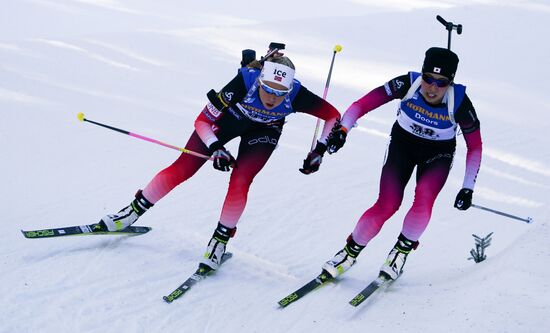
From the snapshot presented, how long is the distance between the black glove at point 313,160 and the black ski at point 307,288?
836 mm

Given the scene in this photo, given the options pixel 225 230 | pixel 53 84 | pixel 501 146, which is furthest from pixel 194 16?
pixel 225 230

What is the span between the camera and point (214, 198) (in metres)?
8.14

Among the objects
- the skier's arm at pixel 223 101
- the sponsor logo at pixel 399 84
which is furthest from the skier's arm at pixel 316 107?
the sponsor logo at pixel 399 84

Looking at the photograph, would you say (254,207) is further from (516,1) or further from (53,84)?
Result: (516,1)

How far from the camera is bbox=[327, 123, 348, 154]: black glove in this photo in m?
5.65

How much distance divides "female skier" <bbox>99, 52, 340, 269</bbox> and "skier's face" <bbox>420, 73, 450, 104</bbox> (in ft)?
2.75

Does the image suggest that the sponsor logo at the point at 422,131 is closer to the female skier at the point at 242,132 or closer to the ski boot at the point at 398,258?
the female skier at the point at 242,132

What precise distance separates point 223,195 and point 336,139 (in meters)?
2.85

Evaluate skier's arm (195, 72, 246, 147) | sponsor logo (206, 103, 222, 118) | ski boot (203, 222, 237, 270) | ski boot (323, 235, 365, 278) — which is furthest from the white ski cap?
ski boot (323, 235, 365, 278)

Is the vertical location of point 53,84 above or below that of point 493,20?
below

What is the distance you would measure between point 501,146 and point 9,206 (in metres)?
7.25

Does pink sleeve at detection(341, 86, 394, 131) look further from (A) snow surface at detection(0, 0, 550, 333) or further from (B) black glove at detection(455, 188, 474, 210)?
(A) snow surface at detection(0, 0, 550, 333)

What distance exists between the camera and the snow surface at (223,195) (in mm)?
5184

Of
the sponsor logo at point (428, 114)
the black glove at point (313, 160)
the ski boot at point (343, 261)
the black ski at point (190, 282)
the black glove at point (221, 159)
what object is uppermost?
the sponsor logo at point (428, 114)
